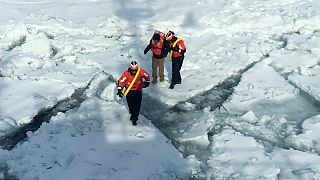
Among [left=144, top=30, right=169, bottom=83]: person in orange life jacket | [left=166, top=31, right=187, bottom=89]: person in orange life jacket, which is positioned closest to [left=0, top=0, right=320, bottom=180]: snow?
[left=166, top=31, right=187, bottom=89]: person in orange life jacket

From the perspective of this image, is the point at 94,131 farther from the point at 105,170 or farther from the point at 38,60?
the point at 38,60

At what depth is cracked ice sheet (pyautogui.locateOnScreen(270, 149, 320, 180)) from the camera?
6262mm

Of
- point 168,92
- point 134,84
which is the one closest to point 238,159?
point 134,84

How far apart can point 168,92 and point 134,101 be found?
5.46 ft

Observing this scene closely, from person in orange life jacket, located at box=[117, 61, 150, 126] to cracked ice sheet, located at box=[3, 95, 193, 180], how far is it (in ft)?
1.24

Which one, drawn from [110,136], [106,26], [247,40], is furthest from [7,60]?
[247,40]

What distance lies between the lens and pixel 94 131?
769 centimetres

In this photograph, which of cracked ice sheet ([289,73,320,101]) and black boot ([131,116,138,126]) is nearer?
black boot ([131,116,138,126])

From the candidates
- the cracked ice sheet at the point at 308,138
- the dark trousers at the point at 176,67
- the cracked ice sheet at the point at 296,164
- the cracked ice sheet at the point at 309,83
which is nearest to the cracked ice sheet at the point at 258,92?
the cracked ice sheet at the point at 309,83

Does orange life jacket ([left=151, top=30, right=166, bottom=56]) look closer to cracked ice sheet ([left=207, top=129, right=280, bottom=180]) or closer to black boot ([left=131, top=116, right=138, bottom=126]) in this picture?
black boot ([left=131, top=116, right=138, bottom=126])

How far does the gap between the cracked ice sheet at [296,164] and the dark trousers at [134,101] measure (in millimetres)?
2839

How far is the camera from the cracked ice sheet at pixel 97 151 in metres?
6.59

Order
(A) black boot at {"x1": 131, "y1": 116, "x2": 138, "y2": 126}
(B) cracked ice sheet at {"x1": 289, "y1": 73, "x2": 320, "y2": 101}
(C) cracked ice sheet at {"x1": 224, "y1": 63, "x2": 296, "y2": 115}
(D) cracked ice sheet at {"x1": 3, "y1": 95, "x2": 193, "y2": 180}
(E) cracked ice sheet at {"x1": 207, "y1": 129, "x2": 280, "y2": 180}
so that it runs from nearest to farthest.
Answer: (E) cracked ice sheet at {"x1": 207, "y1": 129, "x2": 280, "y2": 180} < (D) cracked ice sheet at {"x1": 3, "y1": 95, "x2": 193, "y2": 180} < (A) black boot at {"x1": 131, "y1": 116, "x2": 138, "y2": 126} < (C) cracked ice sheet at {"x1": 224, "y1": 63, "x2": 296, "y2": 115} < (B) cracked ice sheet at {"x1": 289, "y1": 73, "x2": 320, "y2": 101}

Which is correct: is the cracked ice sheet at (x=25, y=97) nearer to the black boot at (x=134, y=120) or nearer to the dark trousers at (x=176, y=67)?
the black boot at (x=134, y=120)
